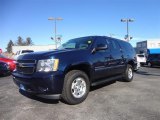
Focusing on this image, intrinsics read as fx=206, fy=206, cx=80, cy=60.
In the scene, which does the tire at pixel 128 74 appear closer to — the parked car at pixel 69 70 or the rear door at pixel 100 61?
the parked car at pixel 69 70

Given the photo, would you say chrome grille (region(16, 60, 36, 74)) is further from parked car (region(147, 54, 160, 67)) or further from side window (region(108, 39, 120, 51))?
parked car (region(147, 54, 160, 67))

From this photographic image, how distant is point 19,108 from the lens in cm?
505

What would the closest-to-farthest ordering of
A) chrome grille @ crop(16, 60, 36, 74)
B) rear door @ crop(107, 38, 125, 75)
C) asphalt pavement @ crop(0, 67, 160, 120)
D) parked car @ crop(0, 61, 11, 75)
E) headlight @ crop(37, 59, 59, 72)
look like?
asphalt pavement @ crop(0, 67, 160, 120), headlight @ crop(37, 59, 59, 72), chrome grille @ crop(16, 60, 36, 74), rear door @ crop(107, 38, 125, 75), parked car @ crop(0, 61, 11, 75)

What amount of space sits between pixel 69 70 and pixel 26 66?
3.57 feet

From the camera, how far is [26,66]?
5191 millimetres

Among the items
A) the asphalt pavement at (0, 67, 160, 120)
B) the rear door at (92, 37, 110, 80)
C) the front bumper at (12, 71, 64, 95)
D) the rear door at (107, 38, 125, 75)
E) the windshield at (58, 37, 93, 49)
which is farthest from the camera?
the rear door at (107, 38, 125, 75)

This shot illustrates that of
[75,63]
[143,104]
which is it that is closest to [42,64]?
[75,63]

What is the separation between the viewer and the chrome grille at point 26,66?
500 centimetres

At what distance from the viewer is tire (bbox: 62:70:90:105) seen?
5070 mm

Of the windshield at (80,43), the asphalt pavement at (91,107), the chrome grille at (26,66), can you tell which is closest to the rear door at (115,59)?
the asphalt pavement at (91,107)

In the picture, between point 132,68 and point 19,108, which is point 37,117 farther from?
point 132,68

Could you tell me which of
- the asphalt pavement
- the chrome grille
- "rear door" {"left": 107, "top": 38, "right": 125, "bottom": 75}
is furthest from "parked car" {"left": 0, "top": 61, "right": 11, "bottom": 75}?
"rear door" {"left": 107, "top": 38, "right": 125, "bottom": 75}

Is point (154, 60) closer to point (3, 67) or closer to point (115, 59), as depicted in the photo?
point (3, 67)

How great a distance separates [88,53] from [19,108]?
91.7 inches
